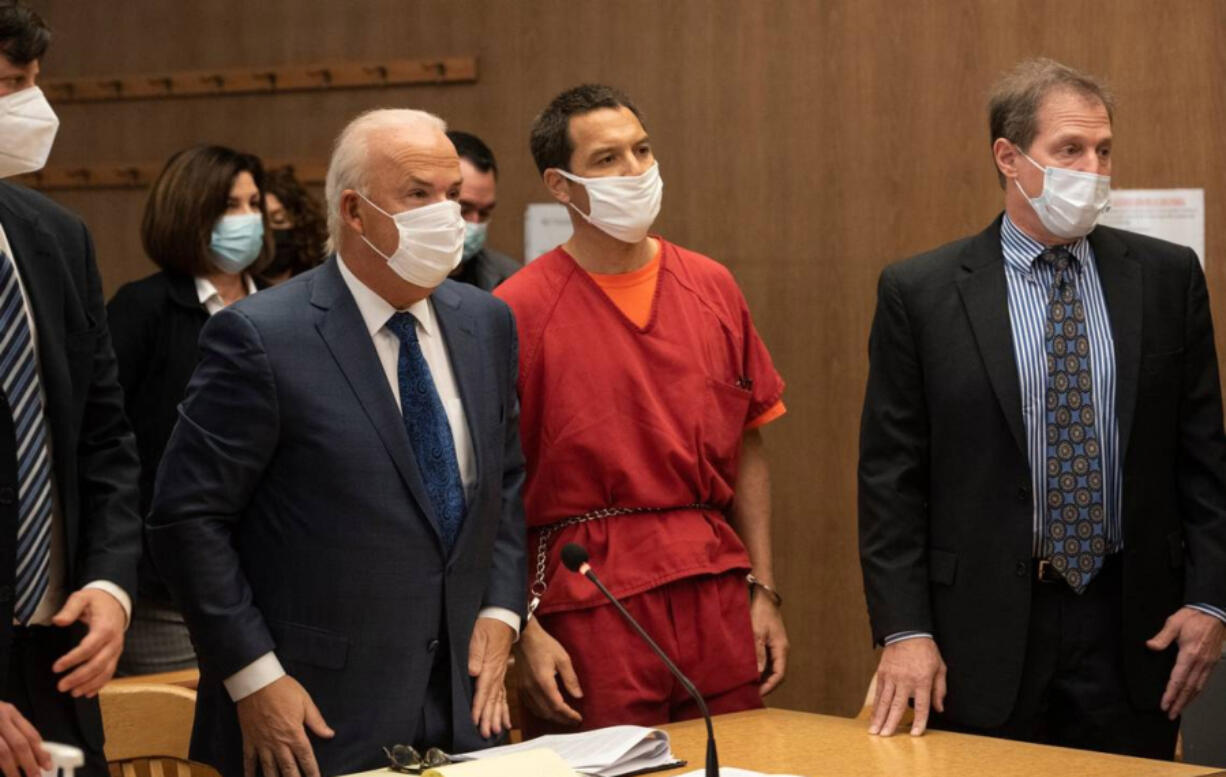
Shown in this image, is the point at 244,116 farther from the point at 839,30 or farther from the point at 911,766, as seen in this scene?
the point at 911,766

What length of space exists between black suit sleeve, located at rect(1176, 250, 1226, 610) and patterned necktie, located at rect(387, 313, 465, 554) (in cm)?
134

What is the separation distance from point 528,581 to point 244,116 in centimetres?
356

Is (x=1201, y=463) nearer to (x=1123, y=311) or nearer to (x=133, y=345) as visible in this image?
(x=1123, y=311)

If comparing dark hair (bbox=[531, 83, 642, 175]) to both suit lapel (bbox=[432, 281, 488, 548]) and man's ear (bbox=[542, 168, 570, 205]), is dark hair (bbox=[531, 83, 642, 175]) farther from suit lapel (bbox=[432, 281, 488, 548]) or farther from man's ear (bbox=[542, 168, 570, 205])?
suit lapel (bbox=[432, 281, 488, 548])

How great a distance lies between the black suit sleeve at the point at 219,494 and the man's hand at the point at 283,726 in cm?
7

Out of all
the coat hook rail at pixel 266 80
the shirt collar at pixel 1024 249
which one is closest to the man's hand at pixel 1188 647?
the shirt collar at pixel 1024 249

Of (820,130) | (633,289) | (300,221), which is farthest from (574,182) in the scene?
(300,221)

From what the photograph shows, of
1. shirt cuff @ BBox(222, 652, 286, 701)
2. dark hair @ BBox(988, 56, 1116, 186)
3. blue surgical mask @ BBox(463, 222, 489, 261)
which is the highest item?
dark hair @ BBox(988, 56, 1116, 186)

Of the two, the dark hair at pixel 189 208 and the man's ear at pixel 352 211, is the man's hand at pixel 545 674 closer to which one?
the man's ear at pixel 352 211

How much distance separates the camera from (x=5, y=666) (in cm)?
231

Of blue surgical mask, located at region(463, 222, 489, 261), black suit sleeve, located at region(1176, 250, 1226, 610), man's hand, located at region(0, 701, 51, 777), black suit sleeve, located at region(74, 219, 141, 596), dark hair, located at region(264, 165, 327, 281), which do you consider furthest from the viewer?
dark hair, located at region(264, 165, 327, 281)

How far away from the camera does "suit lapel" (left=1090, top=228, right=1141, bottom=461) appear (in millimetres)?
2998

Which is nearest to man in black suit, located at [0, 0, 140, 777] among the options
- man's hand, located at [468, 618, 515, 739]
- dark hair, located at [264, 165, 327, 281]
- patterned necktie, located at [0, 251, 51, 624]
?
patterned necktie, located at [0, 251, 51, 624]

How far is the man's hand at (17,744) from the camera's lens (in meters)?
2.19
